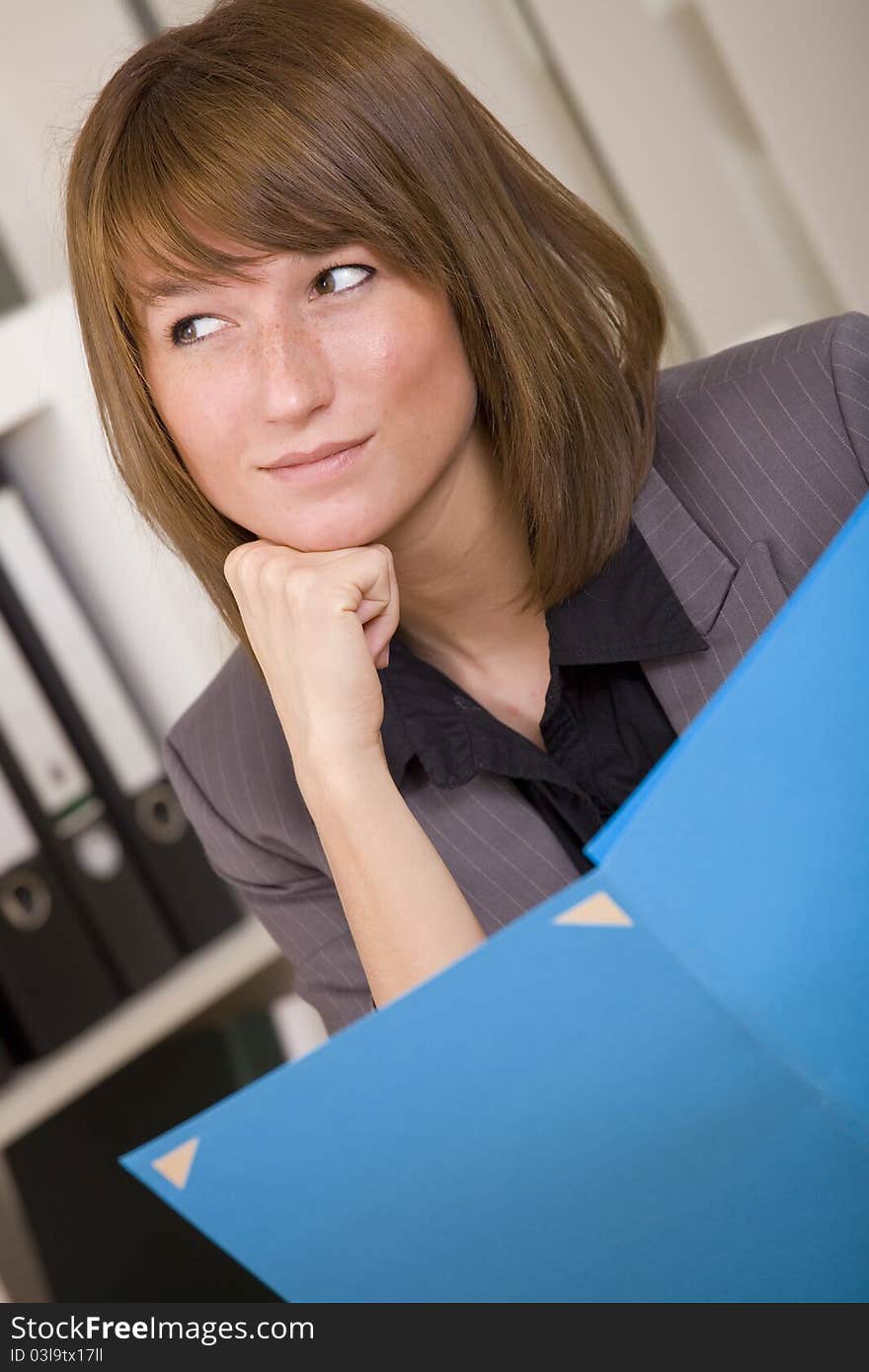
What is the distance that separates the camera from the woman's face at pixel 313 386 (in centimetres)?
91

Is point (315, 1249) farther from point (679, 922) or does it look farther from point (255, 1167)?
point (679, 922)

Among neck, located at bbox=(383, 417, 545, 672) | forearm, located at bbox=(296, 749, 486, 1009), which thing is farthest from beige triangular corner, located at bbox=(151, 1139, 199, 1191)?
neck, located at bbox=(383, 417, 545, 672)

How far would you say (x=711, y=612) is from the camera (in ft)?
3.32

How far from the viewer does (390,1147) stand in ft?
1.41

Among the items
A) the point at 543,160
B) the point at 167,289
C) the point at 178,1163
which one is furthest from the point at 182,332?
the point at 543,160

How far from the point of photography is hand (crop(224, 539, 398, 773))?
0.91m

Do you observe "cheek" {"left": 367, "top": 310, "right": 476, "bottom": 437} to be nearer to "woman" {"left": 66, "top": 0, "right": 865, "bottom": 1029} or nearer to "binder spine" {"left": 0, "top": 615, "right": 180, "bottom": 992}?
"woman" {"left": 66, "top": 0, "right": 865, "bottom": 1029}

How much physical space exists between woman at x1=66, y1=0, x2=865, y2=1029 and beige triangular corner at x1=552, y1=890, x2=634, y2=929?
48 centimetres

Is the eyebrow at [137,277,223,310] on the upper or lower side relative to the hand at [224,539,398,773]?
upper

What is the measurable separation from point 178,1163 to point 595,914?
6.2 inches

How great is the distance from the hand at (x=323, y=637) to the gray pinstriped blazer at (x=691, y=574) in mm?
146

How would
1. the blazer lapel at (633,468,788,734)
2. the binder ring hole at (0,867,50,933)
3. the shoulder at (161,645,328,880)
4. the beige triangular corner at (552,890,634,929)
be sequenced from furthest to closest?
the binder ring hole at (0,867,50,933) < the shoulder at (161,645,328,880) < the blazer lapel at (633,468,788,734) < the beige triangular corner at (552,890,634,929)

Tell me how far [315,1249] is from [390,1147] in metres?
0.05
